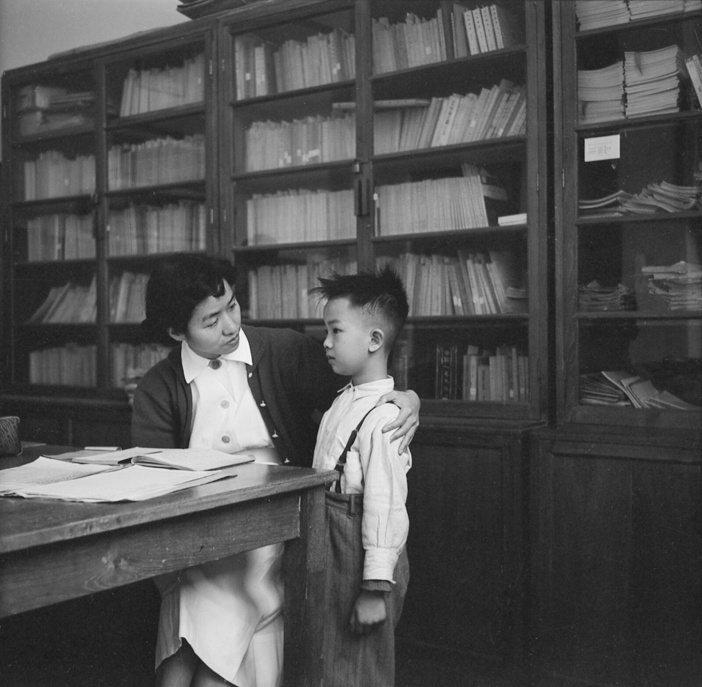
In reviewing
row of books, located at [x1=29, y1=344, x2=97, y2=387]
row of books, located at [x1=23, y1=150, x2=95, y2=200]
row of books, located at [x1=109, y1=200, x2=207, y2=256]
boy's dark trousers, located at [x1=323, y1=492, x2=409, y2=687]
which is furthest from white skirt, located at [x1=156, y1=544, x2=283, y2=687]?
row of books, located at [x1=23, y1=150, x2=95, y2=200]

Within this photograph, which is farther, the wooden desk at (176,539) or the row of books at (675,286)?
the row of books at (675,286)

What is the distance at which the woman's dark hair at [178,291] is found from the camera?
72.3 inches

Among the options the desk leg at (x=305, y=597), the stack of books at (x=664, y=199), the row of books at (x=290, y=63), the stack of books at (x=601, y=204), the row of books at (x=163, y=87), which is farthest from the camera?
the row of books at (x=163, y=87)

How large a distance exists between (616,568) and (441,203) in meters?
1.25

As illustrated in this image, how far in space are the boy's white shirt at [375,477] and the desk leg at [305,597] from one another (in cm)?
13

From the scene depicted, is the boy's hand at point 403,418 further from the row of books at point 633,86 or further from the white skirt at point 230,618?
the row of books at point 633,86

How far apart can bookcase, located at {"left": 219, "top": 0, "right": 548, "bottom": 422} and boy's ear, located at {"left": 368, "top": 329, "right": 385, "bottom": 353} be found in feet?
2.75

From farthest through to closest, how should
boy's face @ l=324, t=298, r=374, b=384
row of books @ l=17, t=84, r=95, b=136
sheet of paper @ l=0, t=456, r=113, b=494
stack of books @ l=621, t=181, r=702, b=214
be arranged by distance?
row of books @ l=17, t=84, r=95, b=136
stack of books @ l=621, t=181, r=702, b=214
boy's face @ l=324, t=298, r=374, b=384
sheet of paper @ l=0, t=456, r=113, b=494

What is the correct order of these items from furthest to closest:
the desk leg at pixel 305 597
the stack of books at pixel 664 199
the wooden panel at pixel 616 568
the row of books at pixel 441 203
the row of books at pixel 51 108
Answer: the row of books at pixel 51 108 < the row of books at pixel 441 203 < the stack of books at pixel 664 199 < the wooden panel at pixel 616 568 < the desk leg at pixel 305 597

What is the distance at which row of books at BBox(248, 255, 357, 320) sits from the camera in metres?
3.03

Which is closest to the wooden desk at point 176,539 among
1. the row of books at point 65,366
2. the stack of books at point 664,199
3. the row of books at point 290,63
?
the stack of books at point 664,199

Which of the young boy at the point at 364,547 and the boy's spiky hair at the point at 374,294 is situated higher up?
the boy's spiky hair at the point at 374,294

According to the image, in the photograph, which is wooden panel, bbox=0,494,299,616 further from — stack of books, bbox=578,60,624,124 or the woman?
stack of books, bbox=578,60,624,124

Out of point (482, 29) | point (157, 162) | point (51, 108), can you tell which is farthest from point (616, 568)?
point (51, 108)
